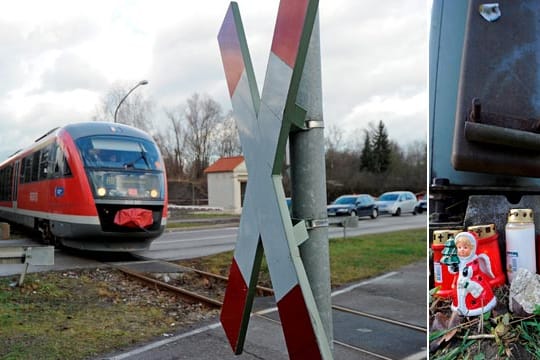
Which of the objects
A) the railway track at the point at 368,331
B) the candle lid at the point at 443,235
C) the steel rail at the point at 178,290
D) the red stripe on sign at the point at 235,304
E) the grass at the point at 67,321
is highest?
the candle lid at the point at 443,235

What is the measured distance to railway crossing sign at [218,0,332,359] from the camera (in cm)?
189

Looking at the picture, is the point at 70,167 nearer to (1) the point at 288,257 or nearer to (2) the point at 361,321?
(2) the point at 361,321

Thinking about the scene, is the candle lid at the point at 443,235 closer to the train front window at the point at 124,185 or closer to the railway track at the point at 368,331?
the railway track at the point at 368,331

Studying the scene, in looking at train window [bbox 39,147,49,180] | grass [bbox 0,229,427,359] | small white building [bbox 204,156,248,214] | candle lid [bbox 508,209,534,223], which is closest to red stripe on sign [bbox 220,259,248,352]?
candle lid [bbox 508,209,534,223]

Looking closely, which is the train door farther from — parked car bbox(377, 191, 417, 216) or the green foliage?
the green foliage

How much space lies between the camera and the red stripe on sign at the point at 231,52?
2.34 meters

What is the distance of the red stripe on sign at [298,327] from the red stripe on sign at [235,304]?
0.42 metres

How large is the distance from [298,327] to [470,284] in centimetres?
81

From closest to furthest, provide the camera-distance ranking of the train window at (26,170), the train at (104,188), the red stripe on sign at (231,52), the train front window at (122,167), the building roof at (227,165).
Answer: the red stripe on sign at (231,52), the train at (104,188), the train front window at (122,167), the train window at (26,170), the building roof at (227,165)

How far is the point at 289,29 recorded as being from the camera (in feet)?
6.29

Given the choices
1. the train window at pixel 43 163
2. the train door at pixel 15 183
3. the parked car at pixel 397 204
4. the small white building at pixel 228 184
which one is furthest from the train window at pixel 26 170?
the parked car at pixel 397 204

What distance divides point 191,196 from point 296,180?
52.5 meters

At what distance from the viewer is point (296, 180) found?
7.06 ft

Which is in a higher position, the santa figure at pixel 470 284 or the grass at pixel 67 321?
the santa figure at pixel 470 284
